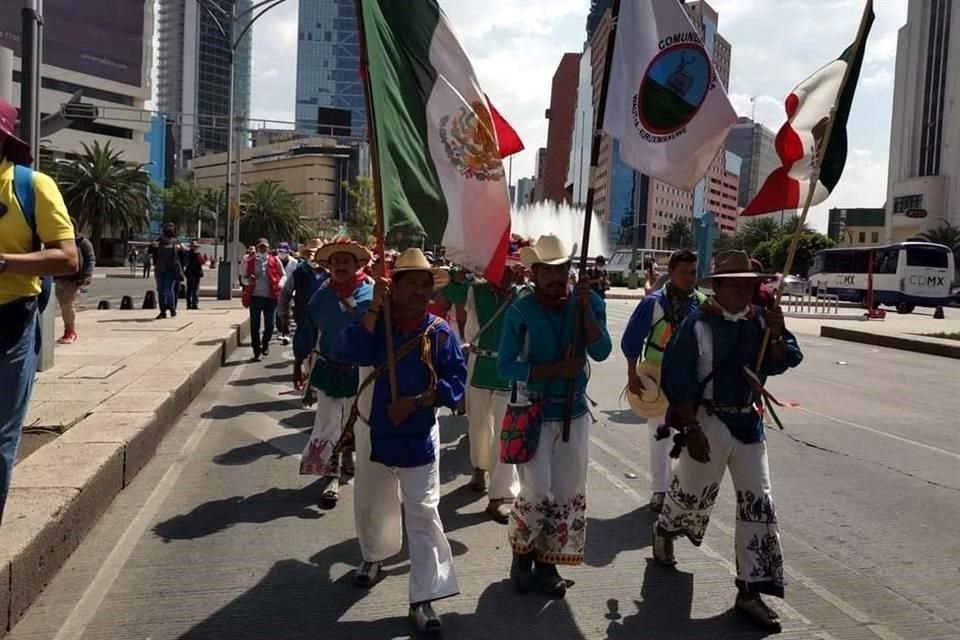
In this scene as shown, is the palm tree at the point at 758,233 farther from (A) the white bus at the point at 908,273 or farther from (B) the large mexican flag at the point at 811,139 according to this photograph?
(B) the large mexican flag at the point at 811,139

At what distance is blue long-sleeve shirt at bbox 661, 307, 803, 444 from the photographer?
4.18 metres

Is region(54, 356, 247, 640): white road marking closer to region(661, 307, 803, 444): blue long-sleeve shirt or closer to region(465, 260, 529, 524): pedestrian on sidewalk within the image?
region(465, 260, 529, 524): pedestrian on sidewalk

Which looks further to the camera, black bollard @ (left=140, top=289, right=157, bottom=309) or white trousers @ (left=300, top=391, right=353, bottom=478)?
black bollard @ (left=140, top=289, right=157, bottom=309)

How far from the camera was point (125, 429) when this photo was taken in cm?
663

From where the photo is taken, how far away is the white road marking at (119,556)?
3899 mm

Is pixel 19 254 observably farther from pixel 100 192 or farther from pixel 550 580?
pixel 100 192

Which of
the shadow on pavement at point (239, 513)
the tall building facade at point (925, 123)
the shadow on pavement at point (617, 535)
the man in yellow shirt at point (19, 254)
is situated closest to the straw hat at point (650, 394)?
the shadow on pavement at point (617, 535)

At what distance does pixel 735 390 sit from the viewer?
13.7ft

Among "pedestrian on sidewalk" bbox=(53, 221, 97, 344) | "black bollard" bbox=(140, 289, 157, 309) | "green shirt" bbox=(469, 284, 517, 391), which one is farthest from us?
"black bollard" bbox=(140, 289, 157, 309)

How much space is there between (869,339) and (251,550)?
19.9 metres

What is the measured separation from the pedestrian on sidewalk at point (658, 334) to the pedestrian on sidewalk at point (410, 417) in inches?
75.0

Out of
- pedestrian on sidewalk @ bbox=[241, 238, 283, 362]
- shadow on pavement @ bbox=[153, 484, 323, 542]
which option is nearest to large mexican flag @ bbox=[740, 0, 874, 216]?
shadow on pavement @ bbox=[153, 484, 323, 542]

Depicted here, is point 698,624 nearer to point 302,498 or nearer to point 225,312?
point 302,498

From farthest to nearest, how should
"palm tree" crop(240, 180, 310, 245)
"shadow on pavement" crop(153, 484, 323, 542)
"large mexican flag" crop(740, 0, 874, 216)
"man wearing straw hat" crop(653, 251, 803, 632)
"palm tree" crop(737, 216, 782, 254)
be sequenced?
"palm tree" crop(737, 216, 782, 254)
"palm tree" crop(240, 180, 310, 245)
"shadow on pavement" crop(153, 484, 323, 542)
"large mexican flag" crop(740, 0, 874, 216)
"man wearing straw hat" crop(653, 251, 803, 632)
